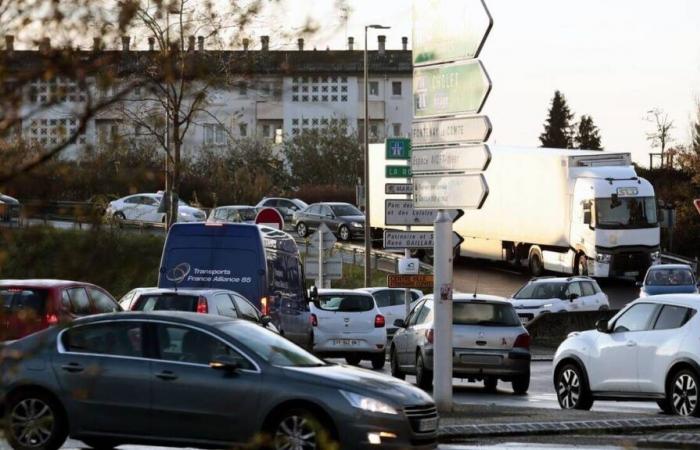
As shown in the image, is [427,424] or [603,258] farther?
[603,258]

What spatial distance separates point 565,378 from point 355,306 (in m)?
12.4

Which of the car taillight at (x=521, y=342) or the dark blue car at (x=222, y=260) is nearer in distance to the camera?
the car taillight at (x=521, y=342)

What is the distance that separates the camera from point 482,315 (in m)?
24.0

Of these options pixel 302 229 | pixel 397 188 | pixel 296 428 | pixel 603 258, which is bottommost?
pixel 603 258

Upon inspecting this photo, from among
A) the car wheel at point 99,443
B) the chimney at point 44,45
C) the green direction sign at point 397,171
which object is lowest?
the car wheel at point 99,443

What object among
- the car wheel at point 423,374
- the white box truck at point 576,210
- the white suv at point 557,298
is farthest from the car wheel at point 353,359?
the white box truck at point 576,210

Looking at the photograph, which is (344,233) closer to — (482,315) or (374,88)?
(482,315)

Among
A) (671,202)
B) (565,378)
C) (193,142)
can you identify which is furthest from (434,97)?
(671,202)

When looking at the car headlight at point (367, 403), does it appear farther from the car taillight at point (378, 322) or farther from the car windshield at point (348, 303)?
the car windshield at point (348, 303)

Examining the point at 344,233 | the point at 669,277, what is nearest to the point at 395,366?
the point at 669,277

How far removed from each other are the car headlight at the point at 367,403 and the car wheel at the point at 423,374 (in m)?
10.9

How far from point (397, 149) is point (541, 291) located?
8253mm

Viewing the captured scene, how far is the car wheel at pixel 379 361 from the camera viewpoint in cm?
3177

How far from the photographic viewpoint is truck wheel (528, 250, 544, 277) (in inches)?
2133
